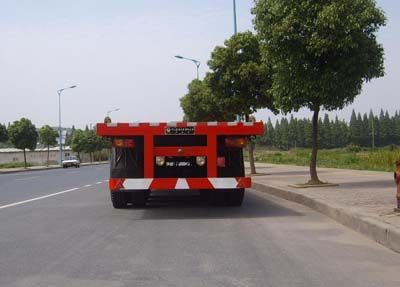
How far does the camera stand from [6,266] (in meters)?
6.80

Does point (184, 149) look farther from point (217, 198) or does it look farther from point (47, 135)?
point (47, 135)

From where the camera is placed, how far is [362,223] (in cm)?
874

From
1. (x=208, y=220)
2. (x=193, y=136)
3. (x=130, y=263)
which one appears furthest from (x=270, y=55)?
(x=130, y=263)

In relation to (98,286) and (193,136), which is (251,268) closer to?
(98,286)

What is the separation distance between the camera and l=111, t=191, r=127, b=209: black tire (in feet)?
41.9

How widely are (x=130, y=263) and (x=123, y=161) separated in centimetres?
512

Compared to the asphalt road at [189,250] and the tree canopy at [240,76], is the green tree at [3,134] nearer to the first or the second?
the tree canopy at [240,76]

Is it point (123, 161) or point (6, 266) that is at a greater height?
point (123, 161)

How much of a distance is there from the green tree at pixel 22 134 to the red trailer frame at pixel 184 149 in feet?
186

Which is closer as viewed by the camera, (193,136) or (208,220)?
(208,220)

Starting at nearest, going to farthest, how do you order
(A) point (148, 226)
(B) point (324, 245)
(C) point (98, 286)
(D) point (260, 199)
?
1. (C) point (98, 286)
2. (B) point (324, 245)
3. (A) point (148, 226)
4. (D) point (260, 199)

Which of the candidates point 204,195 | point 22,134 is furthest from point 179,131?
point 22,134

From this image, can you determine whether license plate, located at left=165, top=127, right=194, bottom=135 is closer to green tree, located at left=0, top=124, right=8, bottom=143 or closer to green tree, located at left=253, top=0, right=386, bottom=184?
green tree, located at left=253, top=0, right=386, bottom=184

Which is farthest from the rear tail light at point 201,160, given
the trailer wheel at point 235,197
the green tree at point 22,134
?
the green tree at point 22,134
